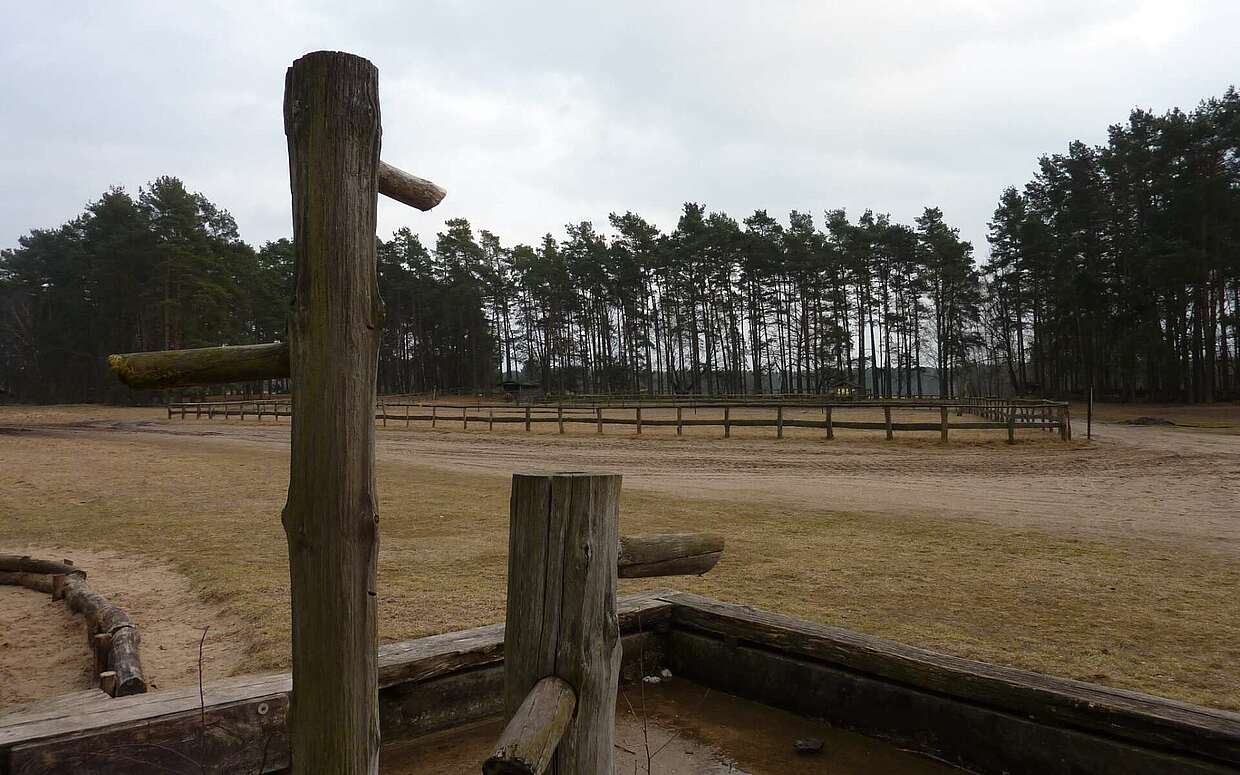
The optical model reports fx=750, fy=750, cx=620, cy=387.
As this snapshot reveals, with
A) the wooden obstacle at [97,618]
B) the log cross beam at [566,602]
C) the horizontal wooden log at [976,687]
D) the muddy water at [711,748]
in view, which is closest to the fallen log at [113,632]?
the wooden obstacle at [97,618]

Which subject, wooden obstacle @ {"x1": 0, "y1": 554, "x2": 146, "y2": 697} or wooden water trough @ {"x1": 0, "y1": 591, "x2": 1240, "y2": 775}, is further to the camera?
wooden obstacle @ {"x1": 0, "y1": 554, "x2": 146, "y2": 697}

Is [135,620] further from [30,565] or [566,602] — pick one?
[566,602]

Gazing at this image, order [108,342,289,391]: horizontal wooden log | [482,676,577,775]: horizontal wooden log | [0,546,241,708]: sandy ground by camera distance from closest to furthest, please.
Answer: [482,676,577,775]: horizontal wooden log → [108,342,289,391]: horizontal wooden log → [0,546,241,708]: sandy ground

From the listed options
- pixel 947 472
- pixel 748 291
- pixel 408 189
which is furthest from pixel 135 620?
pixel 748 291

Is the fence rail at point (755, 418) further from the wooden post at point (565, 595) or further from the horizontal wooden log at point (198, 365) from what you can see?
the wooden post at point (565, 595)

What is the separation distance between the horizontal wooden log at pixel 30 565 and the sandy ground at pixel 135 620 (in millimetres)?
189

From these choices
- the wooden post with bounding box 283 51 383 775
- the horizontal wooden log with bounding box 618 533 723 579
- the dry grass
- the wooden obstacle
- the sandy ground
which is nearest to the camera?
the wooden post with bounding box 283 51 383 775

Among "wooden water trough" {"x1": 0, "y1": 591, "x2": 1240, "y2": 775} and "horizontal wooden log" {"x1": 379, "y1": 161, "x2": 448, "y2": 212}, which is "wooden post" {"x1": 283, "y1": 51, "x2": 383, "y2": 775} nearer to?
"horizontal wooden log" {"x1": 379, "y1": 161, "x2": 448, "y2": 212}

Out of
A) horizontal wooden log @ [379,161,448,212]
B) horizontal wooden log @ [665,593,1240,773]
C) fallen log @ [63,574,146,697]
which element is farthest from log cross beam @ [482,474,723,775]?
fallen log @ [63,574,146,697]

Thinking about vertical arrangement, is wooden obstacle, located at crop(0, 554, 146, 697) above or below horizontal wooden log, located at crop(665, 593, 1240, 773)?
below

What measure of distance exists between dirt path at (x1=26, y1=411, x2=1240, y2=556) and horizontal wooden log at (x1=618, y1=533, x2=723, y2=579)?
811cm

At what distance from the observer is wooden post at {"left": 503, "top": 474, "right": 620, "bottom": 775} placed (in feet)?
5.58

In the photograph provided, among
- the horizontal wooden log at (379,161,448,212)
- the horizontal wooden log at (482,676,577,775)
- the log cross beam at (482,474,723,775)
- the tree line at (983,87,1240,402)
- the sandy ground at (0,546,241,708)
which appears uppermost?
the tree line at (983,87,1240,402)

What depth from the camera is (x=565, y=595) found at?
5.63ft
